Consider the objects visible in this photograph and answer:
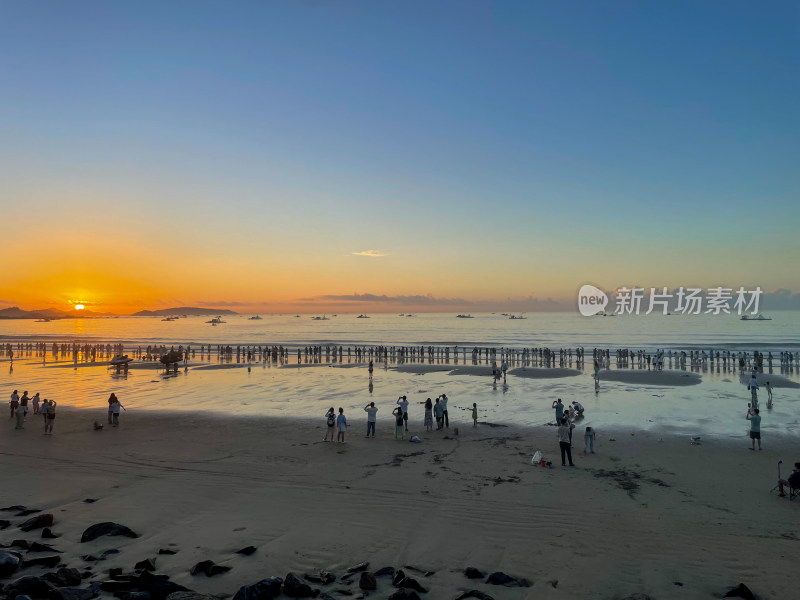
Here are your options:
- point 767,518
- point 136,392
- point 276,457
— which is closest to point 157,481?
point 276,457

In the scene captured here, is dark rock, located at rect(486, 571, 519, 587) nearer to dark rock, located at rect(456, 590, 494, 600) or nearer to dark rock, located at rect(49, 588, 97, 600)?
dark rock, located at rect(456, 590, 494, 600)

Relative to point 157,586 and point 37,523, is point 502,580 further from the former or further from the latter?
point 37,523

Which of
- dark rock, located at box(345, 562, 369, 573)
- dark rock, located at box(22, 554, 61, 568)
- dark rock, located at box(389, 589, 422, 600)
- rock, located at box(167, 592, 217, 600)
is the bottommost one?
dark rock, located at box(345, 562, 369, 573)

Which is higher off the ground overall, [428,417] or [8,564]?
[8,564]

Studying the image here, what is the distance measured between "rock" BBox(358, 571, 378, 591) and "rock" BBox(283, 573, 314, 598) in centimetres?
73

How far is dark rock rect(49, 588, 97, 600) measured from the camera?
6891mm

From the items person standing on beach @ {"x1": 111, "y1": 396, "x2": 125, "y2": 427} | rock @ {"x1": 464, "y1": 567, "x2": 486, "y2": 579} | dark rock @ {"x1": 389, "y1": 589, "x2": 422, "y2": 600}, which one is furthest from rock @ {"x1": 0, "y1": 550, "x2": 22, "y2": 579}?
person standing on beach @ {"x1": 111, "y1": 396, "x2": 125, "y2": 427}

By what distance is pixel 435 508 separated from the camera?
443 inches

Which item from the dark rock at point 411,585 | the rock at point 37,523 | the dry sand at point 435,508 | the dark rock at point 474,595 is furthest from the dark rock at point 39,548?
the dark rock at point 474,595

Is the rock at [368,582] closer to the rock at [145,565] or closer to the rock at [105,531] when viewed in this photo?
the rock at [145,565]

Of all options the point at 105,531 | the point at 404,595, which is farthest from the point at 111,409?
the point at 404,595

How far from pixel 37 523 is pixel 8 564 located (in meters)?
2.34

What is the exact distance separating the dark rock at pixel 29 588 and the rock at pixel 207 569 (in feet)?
6.07

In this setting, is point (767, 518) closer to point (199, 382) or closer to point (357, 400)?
point (357, 400)
